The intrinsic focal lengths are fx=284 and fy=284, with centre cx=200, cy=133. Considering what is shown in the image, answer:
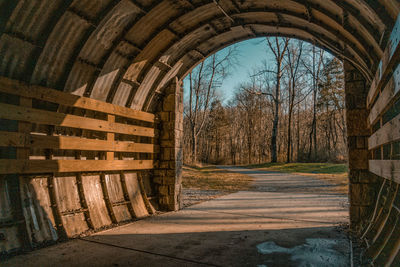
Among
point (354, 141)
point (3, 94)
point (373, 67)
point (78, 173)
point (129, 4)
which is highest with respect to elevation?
point (129, 4)

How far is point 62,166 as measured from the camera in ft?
16.7

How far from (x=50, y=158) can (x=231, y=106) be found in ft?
165

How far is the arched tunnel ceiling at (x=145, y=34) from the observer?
14.4 ft

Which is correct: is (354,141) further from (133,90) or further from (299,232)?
(133,90)

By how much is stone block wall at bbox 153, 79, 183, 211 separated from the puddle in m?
3.53

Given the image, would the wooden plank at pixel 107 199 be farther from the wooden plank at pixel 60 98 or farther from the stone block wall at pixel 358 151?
the stone block wall at pixel 358 151

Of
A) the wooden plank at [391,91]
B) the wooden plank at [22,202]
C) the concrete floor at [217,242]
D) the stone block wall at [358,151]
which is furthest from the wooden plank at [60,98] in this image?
the wooden plank at [391,91]

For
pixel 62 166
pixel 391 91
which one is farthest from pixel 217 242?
pixel 391 91

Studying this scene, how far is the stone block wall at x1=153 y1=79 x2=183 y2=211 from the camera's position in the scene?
25.1 ft

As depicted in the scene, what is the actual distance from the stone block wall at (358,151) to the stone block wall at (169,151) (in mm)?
4221

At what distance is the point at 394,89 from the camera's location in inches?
105

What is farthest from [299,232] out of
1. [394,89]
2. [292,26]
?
[292,26]

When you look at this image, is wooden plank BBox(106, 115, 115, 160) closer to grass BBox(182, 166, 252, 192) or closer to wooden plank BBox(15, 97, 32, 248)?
wooden plank BBox(15, 97, 32, 248)

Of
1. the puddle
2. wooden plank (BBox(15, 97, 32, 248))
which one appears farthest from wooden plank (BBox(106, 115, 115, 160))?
the puddle
